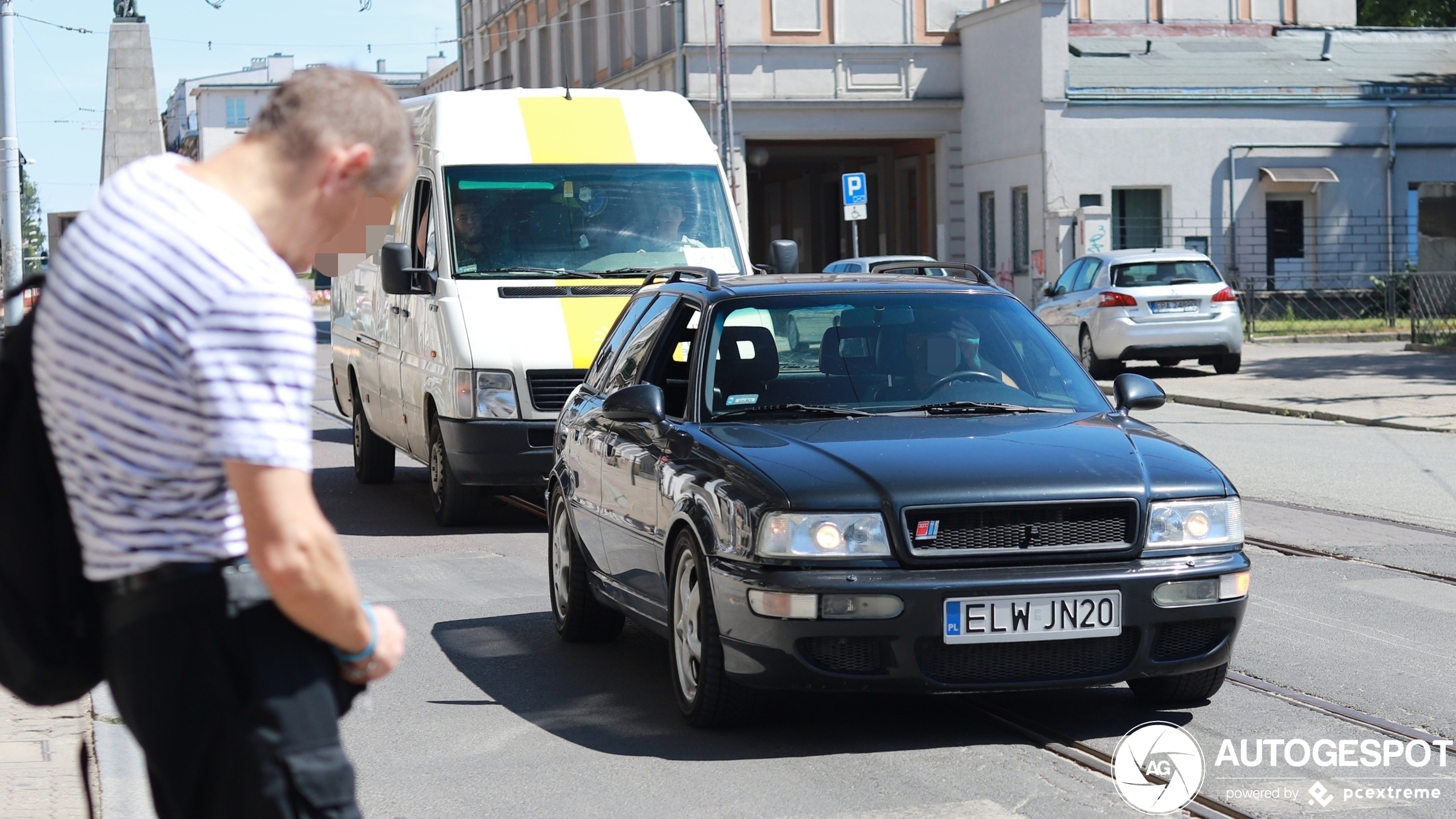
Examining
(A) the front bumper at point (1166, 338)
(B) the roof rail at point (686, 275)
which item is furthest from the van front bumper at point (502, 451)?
(A) the front bumper at point (1166, 338)

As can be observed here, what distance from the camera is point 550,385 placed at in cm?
1127

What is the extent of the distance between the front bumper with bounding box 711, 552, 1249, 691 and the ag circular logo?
23 cm

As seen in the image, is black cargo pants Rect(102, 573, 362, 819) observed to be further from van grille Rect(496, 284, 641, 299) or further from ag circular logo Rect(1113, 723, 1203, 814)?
van grille Rect(496, 284, 641, 299)

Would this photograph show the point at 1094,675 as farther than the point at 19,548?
Yes

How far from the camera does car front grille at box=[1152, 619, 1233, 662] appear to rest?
229 inches

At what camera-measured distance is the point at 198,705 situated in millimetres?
2586

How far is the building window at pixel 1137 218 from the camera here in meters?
38.0

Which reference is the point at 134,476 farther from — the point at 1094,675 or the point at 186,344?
the point at 1094,675

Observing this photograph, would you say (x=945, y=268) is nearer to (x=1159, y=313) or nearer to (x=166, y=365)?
(x=166, y=365)

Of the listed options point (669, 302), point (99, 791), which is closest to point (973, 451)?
point (669, 302)

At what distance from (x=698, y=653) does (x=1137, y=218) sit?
110 feet

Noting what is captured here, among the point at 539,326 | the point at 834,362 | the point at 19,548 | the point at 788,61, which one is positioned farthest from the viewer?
the point at 788,61

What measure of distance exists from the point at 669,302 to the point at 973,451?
85.8 inches

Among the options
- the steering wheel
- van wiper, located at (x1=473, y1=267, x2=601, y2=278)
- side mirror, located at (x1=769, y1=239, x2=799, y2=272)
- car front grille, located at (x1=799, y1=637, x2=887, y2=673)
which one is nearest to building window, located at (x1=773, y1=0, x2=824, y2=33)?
side mirror, located at (x1=769, y1=239, x2=799, y2=272)
